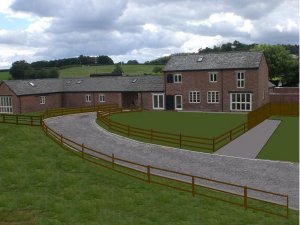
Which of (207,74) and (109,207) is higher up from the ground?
(207,74)

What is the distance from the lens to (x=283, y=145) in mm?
25891

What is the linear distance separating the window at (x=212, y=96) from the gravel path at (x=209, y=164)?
1978cm

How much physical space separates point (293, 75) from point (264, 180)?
2361 inches

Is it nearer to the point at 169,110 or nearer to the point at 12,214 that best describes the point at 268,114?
the point at 169,110

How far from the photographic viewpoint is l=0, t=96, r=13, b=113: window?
4994cm

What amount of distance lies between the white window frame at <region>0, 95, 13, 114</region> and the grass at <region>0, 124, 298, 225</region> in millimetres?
28427

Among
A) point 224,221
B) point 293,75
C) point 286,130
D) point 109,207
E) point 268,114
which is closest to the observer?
point 224,221

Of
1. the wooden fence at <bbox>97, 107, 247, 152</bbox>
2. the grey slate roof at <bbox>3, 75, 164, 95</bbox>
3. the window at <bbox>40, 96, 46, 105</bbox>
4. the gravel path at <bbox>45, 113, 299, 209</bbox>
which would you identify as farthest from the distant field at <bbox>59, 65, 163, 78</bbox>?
the gravel path at <bbox>45, 113, 299, 209</bbox>

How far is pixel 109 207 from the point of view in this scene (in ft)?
52.4

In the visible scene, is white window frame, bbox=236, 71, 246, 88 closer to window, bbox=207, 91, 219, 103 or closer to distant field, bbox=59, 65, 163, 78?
window, bbox=207, 91, 219, 103

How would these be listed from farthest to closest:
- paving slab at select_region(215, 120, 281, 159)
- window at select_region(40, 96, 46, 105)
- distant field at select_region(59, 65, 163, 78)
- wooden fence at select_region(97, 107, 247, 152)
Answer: distant field at select_region(59, 65, 163, 78) → window at select_region(40, 96, 46, 105) → wooden fence at select_region(97, 107, 247, 152) → paving slab at select_region(215, 120, 281, 159)

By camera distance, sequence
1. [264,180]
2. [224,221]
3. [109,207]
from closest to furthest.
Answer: [224,221]
[109,207]
[264,180]

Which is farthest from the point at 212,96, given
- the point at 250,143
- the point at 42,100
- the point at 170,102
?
the point at 42,100

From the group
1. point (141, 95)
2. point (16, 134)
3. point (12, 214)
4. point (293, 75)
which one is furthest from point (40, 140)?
point (293, 75)
